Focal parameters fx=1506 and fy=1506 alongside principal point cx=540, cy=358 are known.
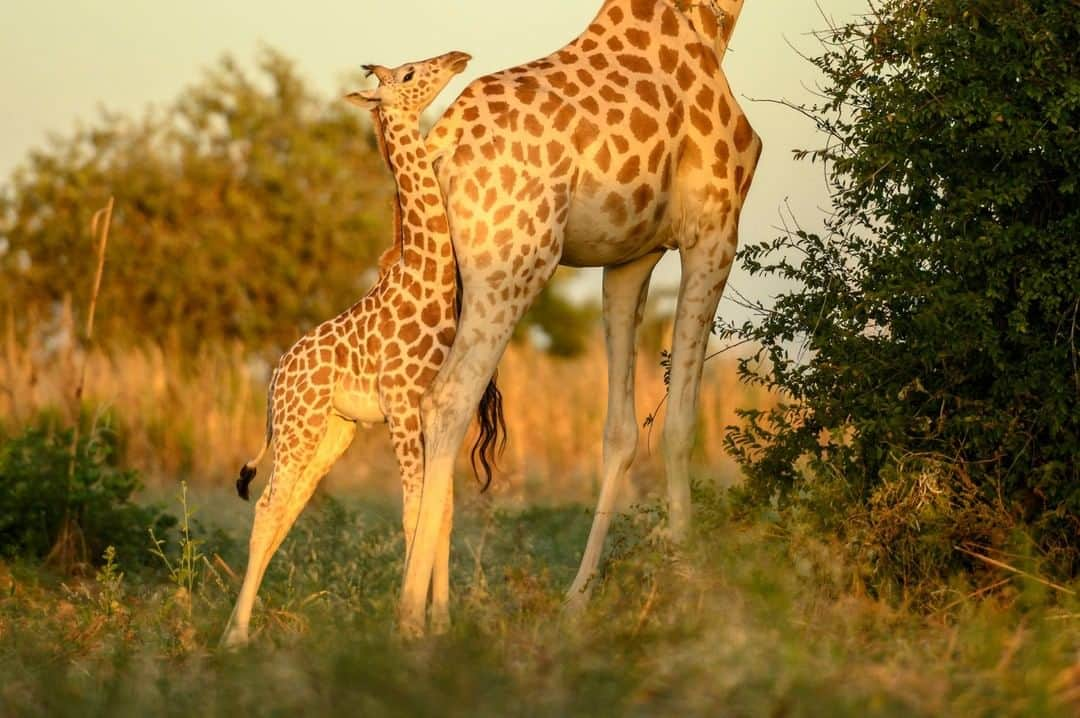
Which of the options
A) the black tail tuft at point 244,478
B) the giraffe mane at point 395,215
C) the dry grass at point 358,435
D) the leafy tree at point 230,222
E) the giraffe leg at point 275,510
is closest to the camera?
the giraffe leg at point 275,510

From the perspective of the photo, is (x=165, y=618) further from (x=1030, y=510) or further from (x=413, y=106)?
(x=1030, y=510)

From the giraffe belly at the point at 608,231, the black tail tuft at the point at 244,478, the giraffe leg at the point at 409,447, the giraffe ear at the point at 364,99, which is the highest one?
the giraffe ear at the point at 364,99

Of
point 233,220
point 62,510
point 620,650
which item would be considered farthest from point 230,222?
point 620,650

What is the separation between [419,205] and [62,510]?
14.6 feet

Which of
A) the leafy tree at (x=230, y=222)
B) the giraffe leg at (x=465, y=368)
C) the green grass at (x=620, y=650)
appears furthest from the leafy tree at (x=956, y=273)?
the leafy tree at (x=230, y=222)

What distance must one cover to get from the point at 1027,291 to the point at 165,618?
4.04m

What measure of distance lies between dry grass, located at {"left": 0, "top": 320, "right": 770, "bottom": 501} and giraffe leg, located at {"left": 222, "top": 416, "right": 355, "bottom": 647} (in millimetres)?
7965

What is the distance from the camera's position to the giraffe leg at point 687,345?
6562mm

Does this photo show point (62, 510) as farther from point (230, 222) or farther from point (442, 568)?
point (230, 222)

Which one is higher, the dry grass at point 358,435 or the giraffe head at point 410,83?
the giraffe head at point 410,83

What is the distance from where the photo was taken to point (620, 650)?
4543 mm

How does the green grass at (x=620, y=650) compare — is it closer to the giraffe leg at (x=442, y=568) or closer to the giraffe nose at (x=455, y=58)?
the giraffe leg at (x=442, y=568)

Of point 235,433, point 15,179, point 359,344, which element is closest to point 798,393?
point 359,344

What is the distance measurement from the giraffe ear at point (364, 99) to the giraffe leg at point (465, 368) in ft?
2.37
